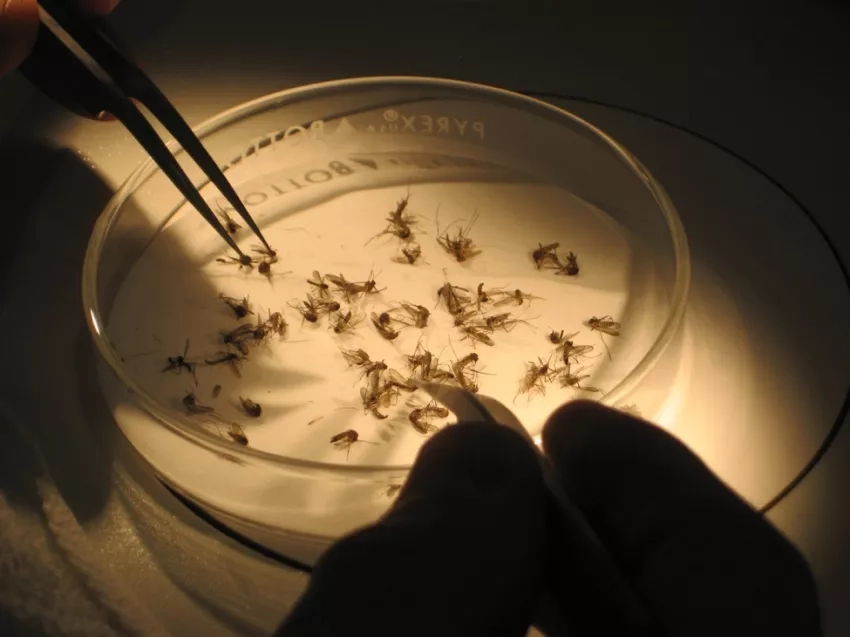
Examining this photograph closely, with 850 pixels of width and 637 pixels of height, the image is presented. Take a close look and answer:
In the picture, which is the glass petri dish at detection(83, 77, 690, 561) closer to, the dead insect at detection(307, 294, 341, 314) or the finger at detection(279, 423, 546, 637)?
the dead insect at detection(307, 294, 341, 314)

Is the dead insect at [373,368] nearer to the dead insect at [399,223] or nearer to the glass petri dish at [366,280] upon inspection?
the glass petri dish at [366,280]

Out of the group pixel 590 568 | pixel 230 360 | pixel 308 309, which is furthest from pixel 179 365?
pixel 590 568

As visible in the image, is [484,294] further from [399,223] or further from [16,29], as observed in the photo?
[16,29]

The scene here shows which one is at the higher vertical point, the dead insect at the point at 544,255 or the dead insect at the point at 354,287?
the dead insect at the point at 544,255

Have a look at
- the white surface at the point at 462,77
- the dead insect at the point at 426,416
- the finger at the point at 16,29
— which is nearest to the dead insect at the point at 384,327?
the dead insect at the point at 426,416

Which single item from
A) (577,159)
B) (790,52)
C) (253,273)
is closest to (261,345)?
(253,273)

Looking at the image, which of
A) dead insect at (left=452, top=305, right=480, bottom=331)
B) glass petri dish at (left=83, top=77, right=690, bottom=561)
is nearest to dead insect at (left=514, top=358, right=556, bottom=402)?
glass petri dish at (left=83, top=77, right=690, bottom=561)

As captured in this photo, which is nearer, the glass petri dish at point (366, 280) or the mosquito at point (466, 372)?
the glass petri dish at point (366, 280)
